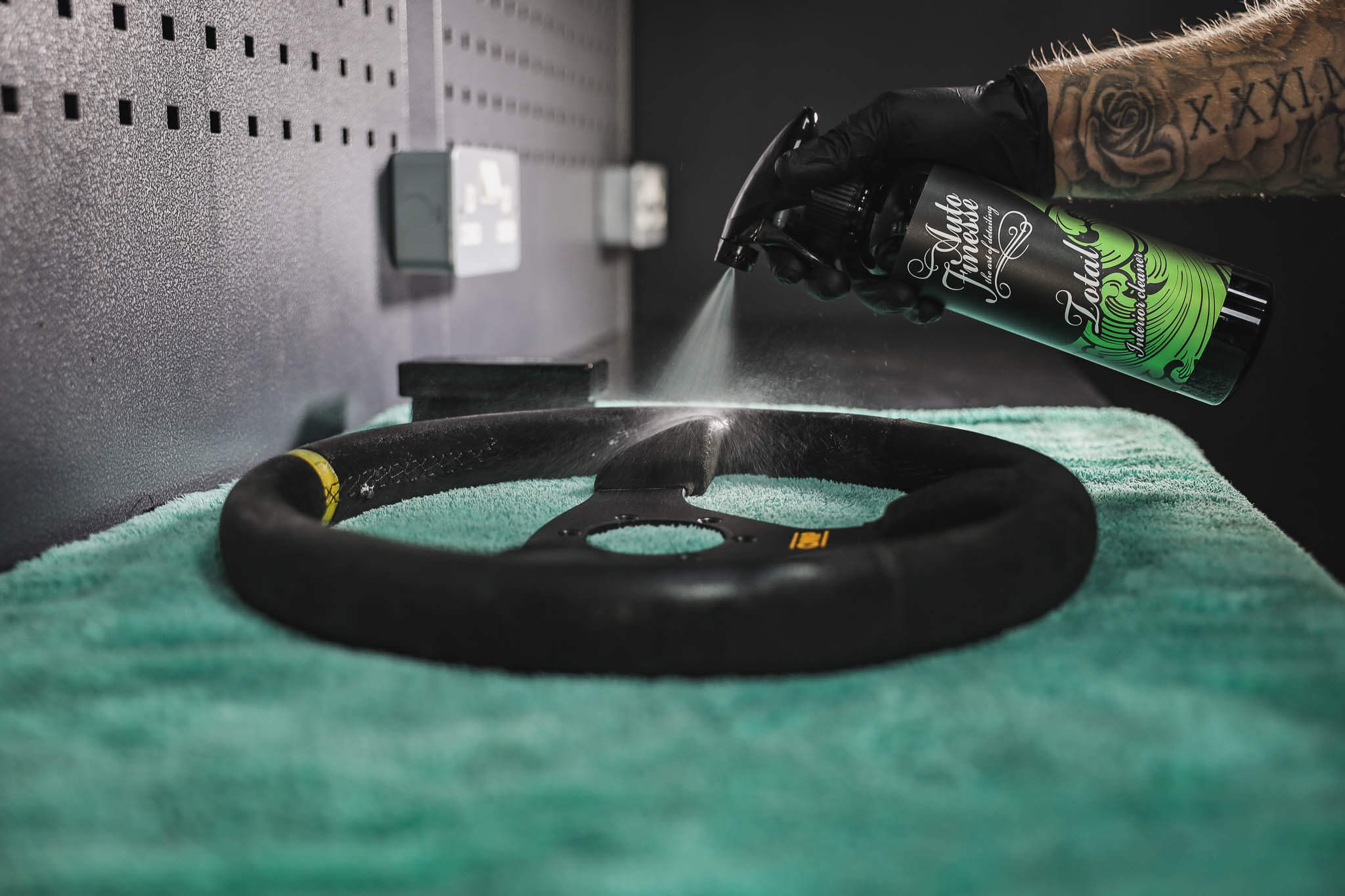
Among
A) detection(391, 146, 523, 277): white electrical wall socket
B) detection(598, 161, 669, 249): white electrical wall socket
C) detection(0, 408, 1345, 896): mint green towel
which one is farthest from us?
detection(598, 161, 669, 249): white electrical wall socket

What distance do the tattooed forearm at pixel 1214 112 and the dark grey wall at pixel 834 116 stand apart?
0.61 metres

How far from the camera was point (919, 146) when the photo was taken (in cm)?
78

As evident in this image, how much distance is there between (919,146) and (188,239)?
1.76 feet

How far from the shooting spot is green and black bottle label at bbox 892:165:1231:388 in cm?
68

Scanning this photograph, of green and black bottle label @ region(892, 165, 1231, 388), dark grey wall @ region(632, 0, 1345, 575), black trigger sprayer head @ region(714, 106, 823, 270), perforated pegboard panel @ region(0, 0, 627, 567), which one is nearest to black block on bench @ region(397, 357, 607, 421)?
perforated pegboard panel @ region(0, 0, 627, 567)

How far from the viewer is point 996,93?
84 centimetres

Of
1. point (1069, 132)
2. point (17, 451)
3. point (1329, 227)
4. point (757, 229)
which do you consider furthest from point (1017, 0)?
point (17, 451)

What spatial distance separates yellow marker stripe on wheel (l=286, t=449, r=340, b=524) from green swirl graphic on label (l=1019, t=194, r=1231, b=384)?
1.58ft

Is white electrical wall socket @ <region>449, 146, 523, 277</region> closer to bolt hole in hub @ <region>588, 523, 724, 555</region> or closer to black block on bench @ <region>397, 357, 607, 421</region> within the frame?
black block on bench @ <region>397, 357, 607, 421</region>

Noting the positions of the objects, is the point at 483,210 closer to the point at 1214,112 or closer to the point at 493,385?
the point at 493,385

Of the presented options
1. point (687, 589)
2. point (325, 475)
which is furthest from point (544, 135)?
point (687, 589)

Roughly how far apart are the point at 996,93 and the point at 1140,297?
0.24m

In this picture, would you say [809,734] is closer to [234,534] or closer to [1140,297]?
[234,534]

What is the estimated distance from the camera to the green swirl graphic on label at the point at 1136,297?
683 mm
